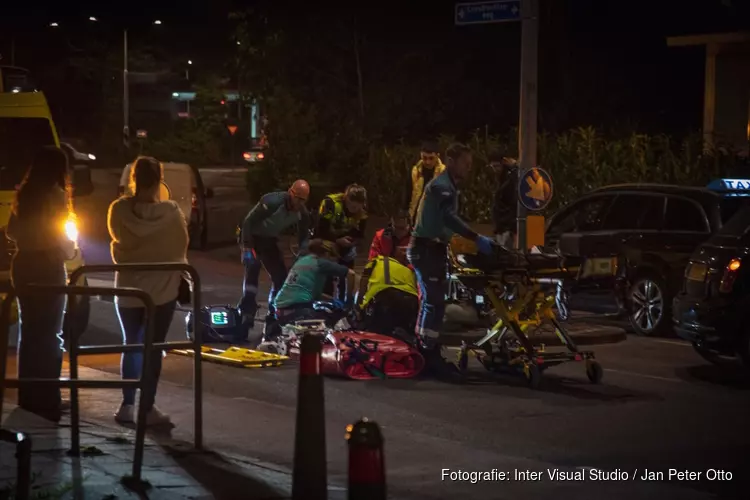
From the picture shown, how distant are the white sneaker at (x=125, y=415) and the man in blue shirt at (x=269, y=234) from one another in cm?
426

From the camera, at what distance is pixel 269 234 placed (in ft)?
44.1

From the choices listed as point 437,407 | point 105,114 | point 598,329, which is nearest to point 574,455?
point 437,407

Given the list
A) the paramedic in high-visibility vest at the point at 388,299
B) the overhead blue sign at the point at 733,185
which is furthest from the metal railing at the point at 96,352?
the overhead blue sign at the point at 733,185

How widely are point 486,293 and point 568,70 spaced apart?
878 inches

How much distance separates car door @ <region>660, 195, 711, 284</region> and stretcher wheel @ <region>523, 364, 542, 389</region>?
3.79m

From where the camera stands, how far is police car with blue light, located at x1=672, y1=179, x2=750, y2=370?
1131 cm

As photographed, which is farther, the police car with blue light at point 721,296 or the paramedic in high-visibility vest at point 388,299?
the paramedic in high-visibility vest at point 388,299

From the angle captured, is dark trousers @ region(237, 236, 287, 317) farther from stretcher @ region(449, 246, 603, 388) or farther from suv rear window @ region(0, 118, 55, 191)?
stretcher @ region(449, 246, 603, 388)

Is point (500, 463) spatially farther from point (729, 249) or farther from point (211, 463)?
point (729, 249)

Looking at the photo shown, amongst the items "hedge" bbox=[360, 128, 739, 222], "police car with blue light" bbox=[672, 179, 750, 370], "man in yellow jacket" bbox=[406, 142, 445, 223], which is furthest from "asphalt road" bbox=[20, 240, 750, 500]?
"hedge" bbox=[360, 128, 739, 222]

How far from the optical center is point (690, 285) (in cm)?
1189

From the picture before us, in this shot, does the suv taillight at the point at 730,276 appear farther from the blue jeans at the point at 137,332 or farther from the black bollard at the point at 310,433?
the black bollard at the point at 310,433

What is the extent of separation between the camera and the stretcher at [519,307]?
1096 centimetres

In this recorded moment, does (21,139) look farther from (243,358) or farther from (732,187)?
(732,187)
